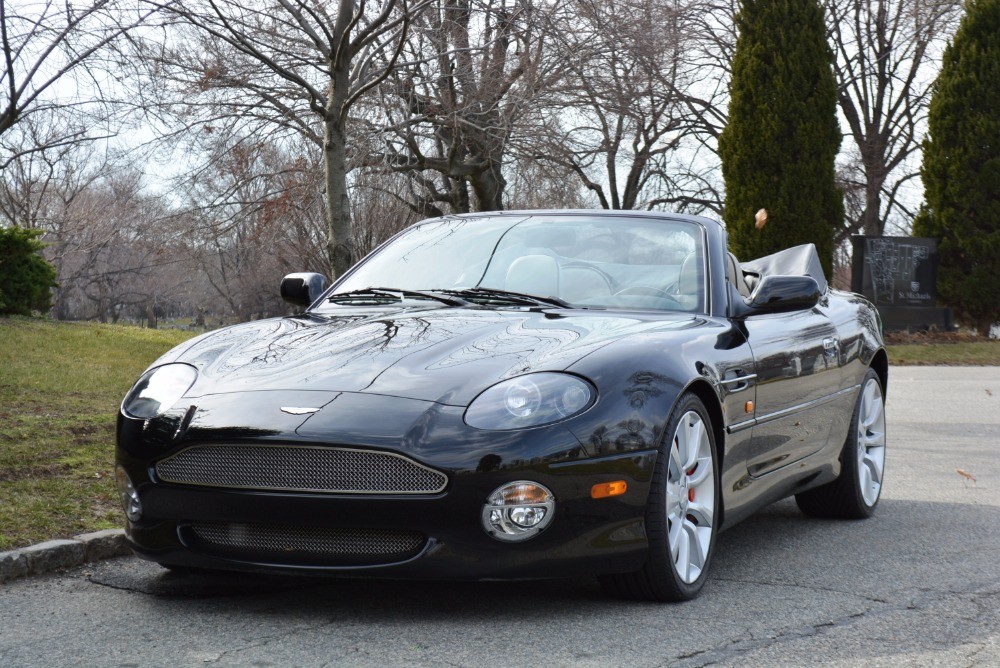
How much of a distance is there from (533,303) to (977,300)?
73.5ft

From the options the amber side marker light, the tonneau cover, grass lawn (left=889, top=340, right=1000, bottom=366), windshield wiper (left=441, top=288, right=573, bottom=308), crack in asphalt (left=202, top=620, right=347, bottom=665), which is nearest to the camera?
crack in asphalt (left=202, top=620, right=347, bottom=665)

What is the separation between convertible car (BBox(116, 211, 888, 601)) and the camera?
374 centimetres

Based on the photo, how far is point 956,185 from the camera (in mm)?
25516

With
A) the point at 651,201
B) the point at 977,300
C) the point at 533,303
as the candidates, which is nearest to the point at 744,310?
the point at 533,303

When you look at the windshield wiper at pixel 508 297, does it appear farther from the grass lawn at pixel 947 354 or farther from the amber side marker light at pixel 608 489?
the grass lawn at pixel 947 354

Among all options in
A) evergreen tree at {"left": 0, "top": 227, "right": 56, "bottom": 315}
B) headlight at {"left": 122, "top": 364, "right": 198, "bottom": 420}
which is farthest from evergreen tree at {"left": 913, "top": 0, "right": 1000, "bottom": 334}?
headlight at {"left": 122, "top": 364, "right": 198, "bottom": 420}

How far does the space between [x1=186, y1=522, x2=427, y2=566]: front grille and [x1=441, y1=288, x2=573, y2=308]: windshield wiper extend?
1440 millimetres

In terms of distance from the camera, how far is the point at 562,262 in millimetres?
5223

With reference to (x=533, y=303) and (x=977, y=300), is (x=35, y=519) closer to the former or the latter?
(x=533, y=303)

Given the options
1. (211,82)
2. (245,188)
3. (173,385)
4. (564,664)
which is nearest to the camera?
(564,664)

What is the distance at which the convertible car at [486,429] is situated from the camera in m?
3.74

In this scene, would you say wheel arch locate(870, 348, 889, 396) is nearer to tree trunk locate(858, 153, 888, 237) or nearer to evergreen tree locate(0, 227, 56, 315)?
evergreen tree locate(0, 227, 56, 315)

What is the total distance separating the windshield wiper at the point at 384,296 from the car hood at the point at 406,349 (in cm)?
16

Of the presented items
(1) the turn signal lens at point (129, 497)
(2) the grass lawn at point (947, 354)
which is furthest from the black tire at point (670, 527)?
(2) the grass lawn at point (947, 354)
